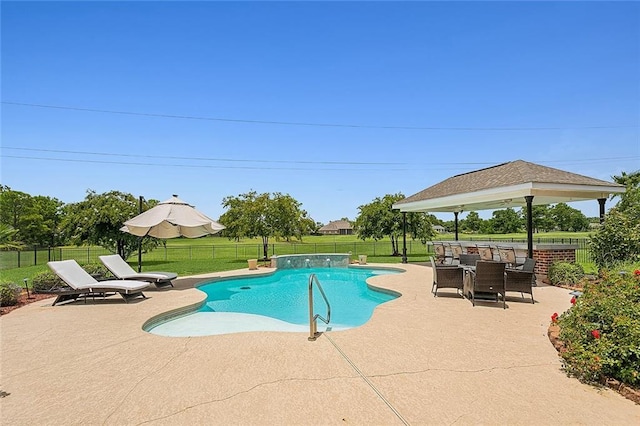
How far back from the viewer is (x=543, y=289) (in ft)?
31.2

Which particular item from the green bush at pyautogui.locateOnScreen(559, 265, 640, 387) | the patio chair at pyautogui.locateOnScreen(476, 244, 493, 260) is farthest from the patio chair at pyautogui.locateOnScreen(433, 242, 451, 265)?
the green bush at pyautogui.locateOnScreen(559, 265, 640, 387)

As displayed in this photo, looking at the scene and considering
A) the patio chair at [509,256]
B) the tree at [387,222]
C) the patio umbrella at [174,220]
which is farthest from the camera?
the tree at [387,222]

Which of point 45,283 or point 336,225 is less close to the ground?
point 336,225

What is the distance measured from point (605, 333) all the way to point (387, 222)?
19.5 m

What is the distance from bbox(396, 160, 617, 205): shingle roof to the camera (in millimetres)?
10531

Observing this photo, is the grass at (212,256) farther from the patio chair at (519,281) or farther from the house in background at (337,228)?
the house in background at (337,228)

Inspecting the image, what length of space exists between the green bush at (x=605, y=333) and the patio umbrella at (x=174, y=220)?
922 centimetres

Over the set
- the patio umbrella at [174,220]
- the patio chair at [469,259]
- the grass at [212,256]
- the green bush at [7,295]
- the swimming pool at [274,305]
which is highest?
the patio umbrella at [174,220]

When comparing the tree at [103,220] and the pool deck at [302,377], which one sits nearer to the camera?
the pool deck at [302,377]

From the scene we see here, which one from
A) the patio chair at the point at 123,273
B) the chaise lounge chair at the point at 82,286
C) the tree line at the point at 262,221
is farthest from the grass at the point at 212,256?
the chaise lounge chair at the point at 82,286

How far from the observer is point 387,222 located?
76.7ft

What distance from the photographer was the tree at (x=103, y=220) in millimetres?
17469

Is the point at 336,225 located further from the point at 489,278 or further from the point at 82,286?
the point at 489,278

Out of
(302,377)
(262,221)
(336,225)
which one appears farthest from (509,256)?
(336,225)
